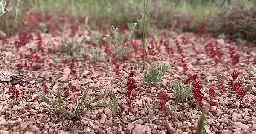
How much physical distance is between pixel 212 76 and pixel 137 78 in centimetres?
96

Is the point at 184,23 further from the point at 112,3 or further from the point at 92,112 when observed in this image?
the point at 92,112

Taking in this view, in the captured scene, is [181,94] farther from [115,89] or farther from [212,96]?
[115,89]

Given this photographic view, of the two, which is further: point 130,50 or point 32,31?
point 32,31

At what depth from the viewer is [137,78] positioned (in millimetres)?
4398

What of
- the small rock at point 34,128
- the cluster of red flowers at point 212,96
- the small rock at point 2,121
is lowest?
the small rock at point 34,128

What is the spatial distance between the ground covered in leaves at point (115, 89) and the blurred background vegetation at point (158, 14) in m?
0.56

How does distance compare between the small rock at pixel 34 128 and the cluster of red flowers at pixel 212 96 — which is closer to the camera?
the small rock at pixel 34 128

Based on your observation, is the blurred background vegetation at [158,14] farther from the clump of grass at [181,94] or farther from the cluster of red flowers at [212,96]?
the clump of grass at [181,94]

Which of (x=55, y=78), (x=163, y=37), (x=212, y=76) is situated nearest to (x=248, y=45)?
(x=163, y=37)

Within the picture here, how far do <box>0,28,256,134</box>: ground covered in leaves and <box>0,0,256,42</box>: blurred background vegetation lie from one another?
559mm

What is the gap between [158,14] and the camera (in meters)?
7.50

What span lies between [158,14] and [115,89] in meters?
3.81

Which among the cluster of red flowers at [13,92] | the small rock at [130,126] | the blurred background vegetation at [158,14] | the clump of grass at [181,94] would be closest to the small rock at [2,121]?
the cluster of red flowers at [13,92]

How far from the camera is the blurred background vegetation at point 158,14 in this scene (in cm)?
648
